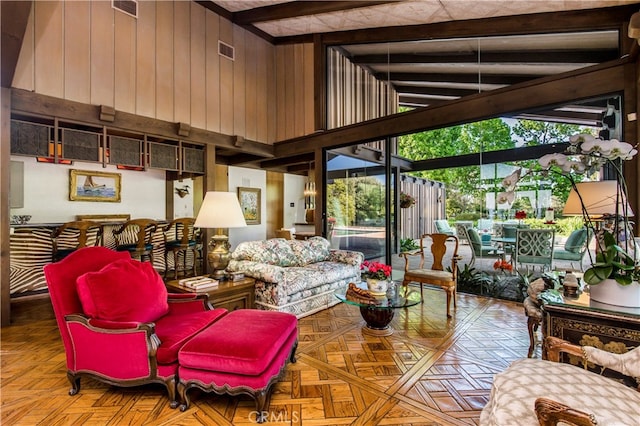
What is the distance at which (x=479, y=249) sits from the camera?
14.8ft

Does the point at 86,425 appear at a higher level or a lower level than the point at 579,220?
lower

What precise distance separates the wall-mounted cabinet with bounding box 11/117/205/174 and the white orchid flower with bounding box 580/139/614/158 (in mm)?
5212

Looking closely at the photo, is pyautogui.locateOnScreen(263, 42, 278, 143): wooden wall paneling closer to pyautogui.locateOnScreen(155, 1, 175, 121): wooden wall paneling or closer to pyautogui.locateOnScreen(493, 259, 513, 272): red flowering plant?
pyautogui.locateOnScreen(155, 1, 175, 121): wooden wall paneling

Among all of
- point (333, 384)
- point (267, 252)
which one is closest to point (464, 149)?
point (267, 252)

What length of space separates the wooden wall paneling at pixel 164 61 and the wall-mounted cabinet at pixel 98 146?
0.52 metres

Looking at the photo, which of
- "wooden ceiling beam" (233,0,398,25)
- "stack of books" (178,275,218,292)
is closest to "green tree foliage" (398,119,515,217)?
"wooden ceiling beam" (233,0,398,25)

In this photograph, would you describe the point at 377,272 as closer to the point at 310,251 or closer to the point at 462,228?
the point at 310,251

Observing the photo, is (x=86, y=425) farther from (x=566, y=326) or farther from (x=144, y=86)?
(x=144, y=86)

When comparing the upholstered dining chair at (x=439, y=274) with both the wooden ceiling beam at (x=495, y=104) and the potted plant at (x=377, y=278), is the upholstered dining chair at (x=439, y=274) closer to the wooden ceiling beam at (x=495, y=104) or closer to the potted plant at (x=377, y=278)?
the potted plant at (x=377, y=278)

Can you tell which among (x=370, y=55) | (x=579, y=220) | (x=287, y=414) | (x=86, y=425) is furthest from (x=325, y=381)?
(x=370, y=55)

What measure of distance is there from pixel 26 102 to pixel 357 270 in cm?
475

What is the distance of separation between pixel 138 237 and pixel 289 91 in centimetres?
399

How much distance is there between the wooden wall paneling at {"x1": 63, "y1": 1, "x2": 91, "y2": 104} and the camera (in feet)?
13.1

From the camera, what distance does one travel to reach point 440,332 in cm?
314
